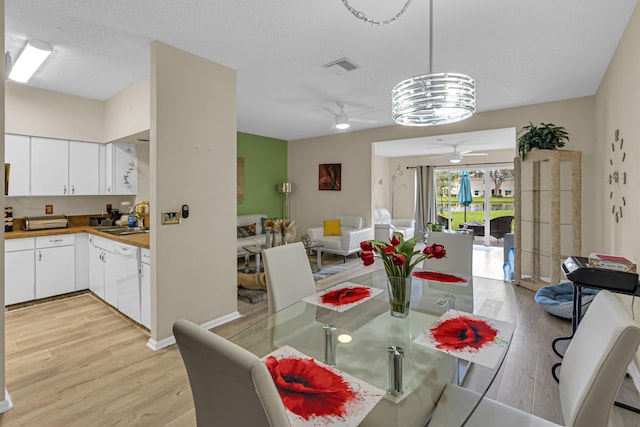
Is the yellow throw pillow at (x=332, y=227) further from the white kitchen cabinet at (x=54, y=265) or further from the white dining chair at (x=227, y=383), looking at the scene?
the white dining chair at (x=227, y=383)

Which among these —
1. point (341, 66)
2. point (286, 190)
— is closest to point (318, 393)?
point (341, 66)

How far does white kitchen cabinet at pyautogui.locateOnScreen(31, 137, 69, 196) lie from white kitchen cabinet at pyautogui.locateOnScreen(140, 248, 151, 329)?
2027 millimetres

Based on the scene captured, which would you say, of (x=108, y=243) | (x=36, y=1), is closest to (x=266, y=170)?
(x=108, y=243)

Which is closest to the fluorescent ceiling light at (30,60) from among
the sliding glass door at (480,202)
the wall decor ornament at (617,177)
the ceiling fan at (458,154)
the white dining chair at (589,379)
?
the white dining chair at (589,379)

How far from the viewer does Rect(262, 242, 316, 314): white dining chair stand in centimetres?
208

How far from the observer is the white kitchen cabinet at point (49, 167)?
3756mm

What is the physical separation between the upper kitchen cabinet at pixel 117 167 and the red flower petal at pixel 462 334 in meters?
4.39

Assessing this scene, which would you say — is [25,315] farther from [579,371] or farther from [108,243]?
[579,371]

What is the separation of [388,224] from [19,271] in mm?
6595

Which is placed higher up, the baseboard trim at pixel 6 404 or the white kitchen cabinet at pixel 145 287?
the white kitchen cabinet at pixel 145 287

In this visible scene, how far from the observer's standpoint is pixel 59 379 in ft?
7.31

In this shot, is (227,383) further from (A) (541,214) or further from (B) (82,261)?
(A) (541,214)

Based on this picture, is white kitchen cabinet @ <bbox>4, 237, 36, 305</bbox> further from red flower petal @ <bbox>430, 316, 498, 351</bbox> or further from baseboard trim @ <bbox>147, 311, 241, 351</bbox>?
red flower petal @ <bbox>430, 316, 498, 351</bbox>

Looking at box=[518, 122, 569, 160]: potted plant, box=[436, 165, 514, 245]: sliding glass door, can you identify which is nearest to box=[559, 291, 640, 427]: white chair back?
box=[518, 122, 569, 160]: potted plant
